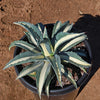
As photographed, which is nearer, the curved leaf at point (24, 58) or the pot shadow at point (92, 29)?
the curved leaf at point (24, 58)

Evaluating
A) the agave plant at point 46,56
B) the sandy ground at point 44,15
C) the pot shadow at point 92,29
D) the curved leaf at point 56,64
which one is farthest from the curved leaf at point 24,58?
the pot shadow at point 92,29

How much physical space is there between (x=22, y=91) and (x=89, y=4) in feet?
5.90

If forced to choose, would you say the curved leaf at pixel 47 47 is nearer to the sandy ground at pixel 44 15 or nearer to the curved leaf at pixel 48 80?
the curved leaf at pixel 48 80

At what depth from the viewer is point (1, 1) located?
3.18 metres

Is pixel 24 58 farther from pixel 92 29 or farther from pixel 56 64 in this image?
pixel 92 29

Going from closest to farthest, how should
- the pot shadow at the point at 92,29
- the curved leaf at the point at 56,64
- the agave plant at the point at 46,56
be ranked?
the curved leaf at the point at 56,64, the agave plant at the point at 46,56, the pot shadow at the point at 92,29

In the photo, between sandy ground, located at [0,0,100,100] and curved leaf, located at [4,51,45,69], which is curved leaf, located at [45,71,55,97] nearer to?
curved leaf, located at [4,51,45,69]

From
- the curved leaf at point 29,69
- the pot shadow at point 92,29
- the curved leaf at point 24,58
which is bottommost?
the pot shadow at point 92,29

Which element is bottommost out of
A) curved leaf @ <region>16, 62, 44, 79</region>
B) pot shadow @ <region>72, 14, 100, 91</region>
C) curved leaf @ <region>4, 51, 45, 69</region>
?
pot shadow @ <region>72, 14, 100, 91</region>

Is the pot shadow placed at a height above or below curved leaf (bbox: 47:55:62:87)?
below

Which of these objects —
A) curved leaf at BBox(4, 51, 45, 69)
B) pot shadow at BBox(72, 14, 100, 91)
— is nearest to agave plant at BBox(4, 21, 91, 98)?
curved leaf at BBox(4, 51, 45, 69)

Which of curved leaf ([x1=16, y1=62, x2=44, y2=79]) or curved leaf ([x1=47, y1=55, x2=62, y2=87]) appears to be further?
curved leaf ([x1=16, y1=62, x2=44, y2=79])

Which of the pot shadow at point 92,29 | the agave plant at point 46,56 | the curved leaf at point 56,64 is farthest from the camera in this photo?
the pot shadow at point 92,29

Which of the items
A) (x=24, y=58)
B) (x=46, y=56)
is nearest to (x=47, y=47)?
(x=46, y=56)
